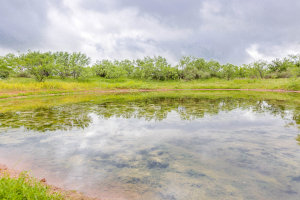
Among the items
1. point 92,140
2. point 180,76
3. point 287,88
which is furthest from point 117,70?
point 92,140

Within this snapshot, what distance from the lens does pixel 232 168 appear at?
3748 mm

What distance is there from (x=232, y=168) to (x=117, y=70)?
4852 cm

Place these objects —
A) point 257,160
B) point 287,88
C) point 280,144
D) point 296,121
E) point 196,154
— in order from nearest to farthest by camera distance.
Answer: point 257,160, point 196,154, point 280,144, point 296,121, point 287,88

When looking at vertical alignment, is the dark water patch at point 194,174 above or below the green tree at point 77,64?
below

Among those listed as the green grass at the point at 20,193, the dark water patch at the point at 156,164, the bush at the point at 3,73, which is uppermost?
the bush at the point at 3,73

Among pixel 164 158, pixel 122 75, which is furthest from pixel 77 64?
pixel 164 158

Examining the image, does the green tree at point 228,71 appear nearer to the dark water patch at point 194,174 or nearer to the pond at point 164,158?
the pond at point 164,158

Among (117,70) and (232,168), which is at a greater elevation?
(117,70)

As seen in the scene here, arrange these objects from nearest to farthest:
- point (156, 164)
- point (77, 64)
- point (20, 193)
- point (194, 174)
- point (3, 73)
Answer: point (20, 193) < point (194, 174) < point (156, 164) < point (3, 73) < point (77, 64)

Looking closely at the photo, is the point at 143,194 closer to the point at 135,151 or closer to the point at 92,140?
the point at 135,151

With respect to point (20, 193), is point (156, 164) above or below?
below

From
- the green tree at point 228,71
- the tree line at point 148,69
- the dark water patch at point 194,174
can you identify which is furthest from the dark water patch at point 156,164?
the green tree at point 228,71

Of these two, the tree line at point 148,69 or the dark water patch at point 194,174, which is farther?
the tree line at point 148,69

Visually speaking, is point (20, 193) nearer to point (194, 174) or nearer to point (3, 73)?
point (194, 174)
